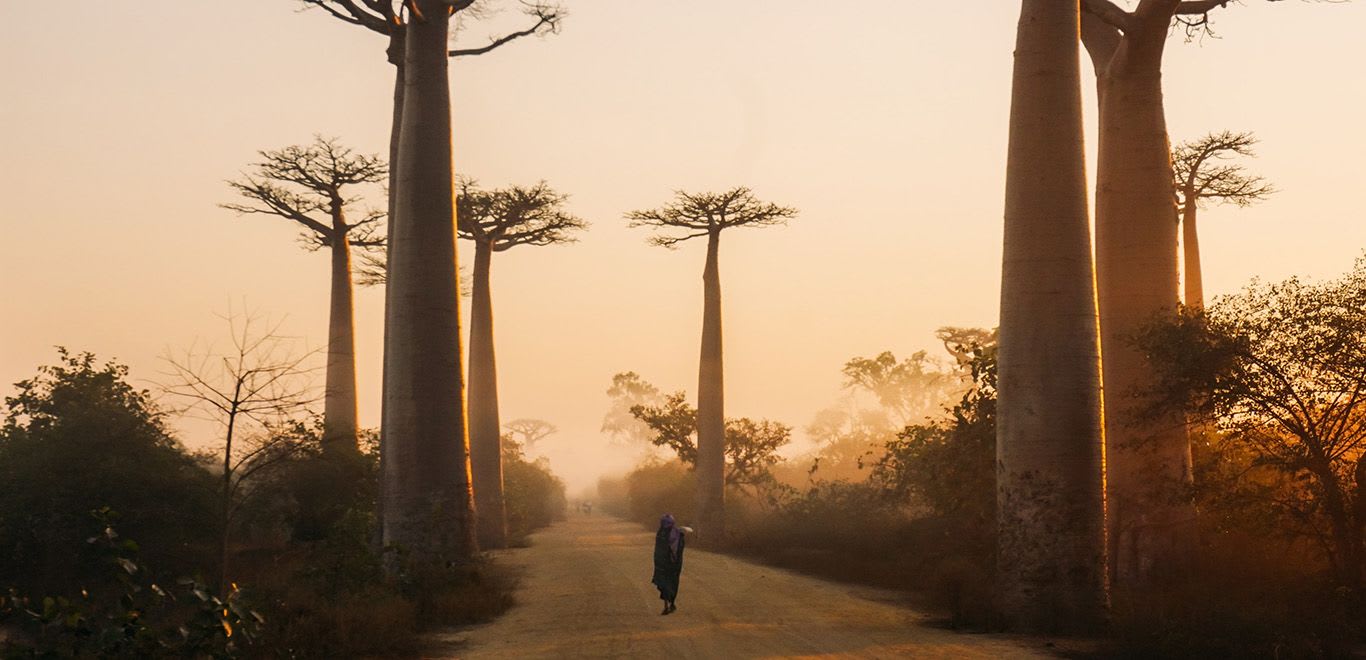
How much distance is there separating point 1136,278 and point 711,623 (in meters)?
6.30

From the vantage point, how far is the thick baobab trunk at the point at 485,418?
2577cm

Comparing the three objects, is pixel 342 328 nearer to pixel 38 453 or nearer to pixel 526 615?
pixel 38 453

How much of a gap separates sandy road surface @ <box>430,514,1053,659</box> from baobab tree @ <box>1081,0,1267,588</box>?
286cm

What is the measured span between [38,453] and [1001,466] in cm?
1222

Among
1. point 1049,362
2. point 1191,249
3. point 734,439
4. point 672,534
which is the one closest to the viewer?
point 1049,362

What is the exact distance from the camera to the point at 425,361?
14.8 m

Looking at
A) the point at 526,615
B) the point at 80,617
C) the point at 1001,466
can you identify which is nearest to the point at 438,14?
the point at 526,615

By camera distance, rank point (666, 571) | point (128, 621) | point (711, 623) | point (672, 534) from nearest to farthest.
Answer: point (128, 621) < point (711, 623) < point (666, 571) < point (672, 534)

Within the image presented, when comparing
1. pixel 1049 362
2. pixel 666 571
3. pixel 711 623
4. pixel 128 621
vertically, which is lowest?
pixel 711 623

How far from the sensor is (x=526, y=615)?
11.9m

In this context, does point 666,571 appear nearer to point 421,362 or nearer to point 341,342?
point 421,362

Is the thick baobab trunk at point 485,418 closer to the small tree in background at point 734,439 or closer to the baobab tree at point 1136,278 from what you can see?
the small tree in background at point 734,439

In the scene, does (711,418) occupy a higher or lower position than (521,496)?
higher

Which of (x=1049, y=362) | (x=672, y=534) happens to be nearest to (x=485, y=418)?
(x=672, y=534)
